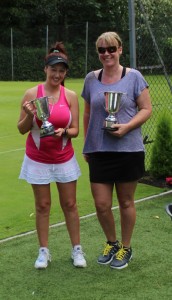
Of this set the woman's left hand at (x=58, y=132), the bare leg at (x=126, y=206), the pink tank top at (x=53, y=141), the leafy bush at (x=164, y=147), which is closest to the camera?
the woman's left hand at (x=58, y=132)

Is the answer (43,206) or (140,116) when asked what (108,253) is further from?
(140,116)

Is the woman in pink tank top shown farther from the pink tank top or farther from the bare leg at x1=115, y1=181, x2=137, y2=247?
the bare leg at x1=115, y1=181, x2=137, y2=247

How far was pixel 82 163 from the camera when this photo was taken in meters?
8.09

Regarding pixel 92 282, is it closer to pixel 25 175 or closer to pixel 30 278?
pixel 30 278

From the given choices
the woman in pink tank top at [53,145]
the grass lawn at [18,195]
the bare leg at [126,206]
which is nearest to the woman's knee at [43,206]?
the woman in pink tank top at [53,145]

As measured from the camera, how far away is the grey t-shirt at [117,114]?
147 inches

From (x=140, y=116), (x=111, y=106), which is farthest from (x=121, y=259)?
(x=111, y=106)

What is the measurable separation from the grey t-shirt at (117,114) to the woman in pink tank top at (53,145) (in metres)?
0.14

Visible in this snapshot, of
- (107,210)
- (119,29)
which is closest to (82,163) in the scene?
(107,210)

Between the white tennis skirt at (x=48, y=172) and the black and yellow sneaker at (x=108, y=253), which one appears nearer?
the white tennis skirt at (x=48, y=172)

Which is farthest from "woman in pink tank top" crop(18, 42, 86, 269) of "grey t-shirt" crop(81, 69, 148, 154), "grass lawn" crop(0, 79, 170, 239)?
"grass lawn" crop(0, 79, 170, 239)

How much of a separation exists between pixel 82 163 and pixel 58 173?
164 inches

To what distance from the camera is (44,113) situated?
3641 mm

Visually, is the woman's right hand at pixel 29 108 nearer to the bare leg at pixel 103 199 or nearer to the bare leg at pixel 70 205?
the bare leg at pixel 70 205
